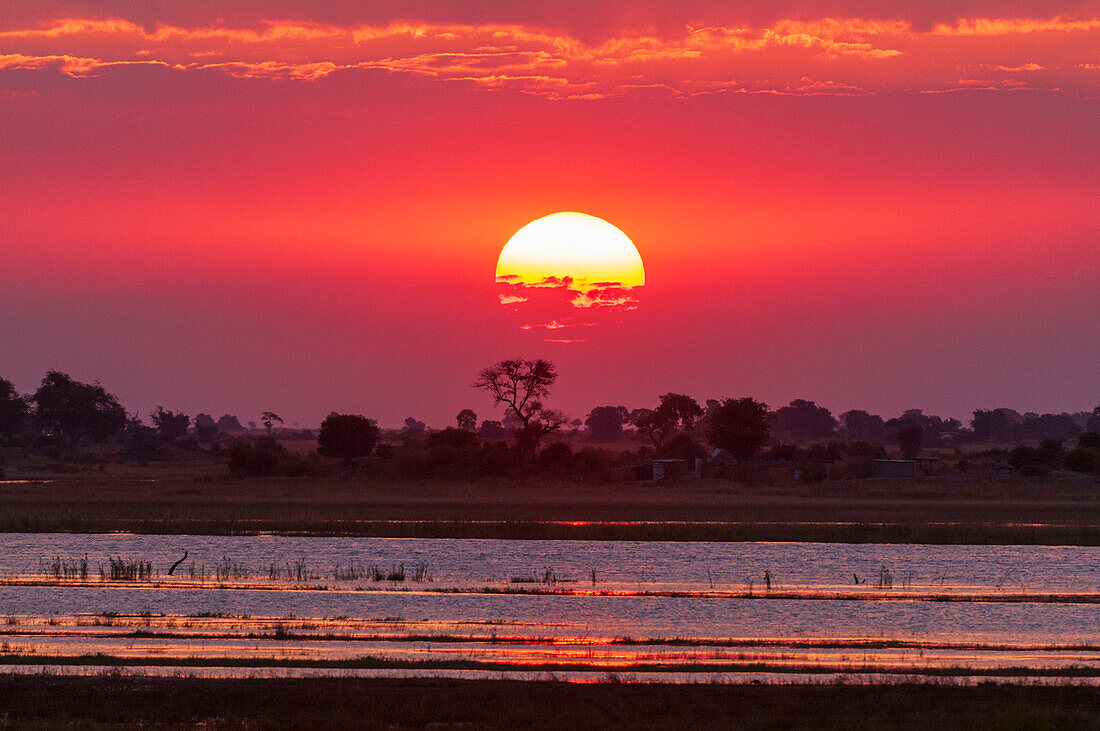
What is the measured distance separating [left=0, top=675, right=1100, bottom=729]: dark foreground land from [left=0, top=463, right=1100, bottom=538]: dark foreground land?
3519 cm

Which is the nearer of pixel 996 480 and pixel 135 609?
pixel 135 609

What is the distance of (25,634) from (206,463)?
363 feet

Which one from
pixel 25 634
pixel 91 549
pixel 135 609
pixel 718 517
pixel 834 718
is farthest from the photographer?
pixel 718 517

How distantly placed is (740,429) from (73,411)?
297ft

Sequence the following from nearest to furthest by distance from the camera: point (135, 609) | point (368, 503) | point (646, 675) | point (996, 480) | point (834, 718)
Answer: point (834, 718) < point (646, 675) < point (135, 609) < point (368, 503) < point (996, 480)

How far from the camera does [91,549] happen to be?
48.6 meters

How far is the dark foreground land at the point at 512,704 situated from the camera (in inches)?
714

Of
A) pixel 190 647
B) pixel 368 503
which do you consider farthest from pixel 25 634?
pixel 368 503

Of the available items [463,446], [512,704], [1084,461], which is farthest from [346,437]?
[512,704]

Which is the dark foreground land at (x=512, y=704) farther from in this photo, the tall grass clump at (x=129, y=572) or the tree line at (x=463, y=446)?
the tree line at (x=463, y=446)

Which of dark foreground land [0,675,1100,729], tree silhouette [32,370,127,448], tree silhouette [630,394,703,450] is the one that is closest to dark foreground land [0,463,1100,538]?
dark foreground land [0,675,1100,729]

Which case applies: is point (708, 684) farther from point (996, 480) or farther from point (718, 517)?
point (996, 480)

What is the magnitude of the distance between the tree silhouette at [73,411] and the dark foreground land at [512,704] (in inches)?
5826

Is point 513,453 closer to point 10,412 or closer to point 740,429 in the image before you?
point 740,429
